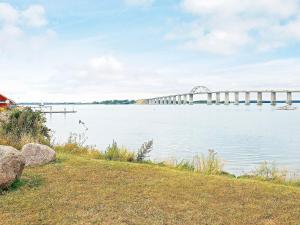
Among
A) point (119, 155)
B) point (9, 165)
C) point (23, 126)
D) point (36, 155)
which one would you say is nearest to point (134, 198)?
point (9, 165)

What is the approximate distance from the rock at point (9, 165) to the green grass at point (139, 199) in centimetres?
29

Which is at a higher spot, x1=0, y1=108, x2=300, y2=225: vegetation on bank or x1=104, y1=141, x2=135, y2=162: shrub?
x1=104, y1=141, x2=135, y2=162: shrub

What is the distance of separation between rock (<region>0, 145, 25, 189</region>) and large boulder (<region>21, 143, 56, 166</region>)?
323 centimetres

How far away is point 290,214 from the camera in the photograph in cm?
893

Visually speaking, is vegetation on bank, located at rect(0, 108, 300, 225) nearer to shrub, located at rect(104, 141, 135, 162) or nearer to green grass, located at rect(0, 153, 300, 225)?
green grass, located at rect(0, 153, 300, 225)

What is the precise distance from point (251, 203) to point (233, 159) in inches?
674

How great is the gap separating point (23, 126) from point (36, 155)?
20.5ft

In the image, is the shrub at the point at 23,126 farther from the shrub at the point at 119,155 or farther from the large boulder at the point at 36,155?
the large boulder at the point at 36,155

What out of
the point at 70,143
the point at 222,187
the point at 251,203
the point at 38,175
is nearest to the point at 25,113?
the point at 70,143

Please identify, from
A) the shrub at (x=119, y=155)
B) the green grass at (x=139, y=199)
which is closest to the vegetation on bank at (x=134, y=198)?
the green grass at (x=139, y=199)

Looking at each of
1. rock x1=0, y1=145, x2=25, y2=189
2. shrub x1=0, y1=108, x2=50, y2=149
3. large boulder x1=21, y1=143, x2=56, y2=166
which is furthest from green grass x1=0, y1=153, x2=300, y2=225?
shrub x1=0, y1=108, x2=50, y2=149

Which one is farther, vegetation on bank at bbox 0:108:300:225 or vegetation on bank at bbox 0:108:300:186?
Result: vegetation on bank at bbox 0:108:300:186

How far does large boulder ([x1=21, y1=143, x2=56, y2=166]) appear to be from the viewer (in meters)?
13.5

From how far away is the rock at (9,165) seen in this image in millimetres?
9820
